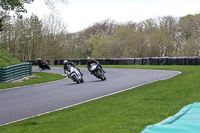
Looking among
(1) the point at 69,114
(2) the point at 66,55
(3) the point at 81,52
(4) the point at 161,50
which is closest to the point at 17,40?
(2) the point at 66,55

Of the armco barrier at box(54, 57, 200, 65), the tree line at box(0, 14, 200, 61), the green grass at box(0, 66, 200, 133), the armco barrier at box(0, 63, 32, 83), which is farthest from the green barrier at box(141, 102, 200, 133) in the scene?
Answer: the tree line at box(0, 14, 200, 61)

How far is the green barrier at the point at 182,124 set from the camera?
9.80ft

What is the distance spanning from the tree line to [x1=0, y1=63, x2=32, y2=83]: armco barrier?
33786mm

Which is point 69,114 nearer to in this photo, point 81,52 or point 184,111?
point 184,111

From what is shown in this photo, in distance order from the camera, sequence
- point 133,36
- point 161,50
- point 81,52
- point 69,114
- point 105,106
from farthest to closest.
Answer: point 81,52, point 133,36, point 161,50, point 105,106, point 69,114

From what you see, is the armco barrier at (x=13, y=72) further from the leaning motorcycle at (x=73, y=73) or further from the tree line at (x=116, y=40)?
the tree line at (x=116, y=40)

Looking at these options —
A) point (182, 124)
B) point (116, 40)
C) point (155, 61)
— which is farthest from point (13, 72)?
point (116, 40)

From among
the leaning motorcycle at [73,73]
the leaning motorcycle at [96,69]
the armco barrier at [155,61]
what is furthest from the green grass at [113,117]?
the armco barrier at [155,61]

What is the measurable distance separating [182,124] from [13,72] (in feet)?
70.8

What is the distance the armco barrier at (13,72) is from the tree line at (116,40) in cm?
3379

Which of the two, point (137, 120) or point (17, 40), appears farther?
point (17, 40)

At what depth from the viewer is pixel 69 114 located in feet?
29.0

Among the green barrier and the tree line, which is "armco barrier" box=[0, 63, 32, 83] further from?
the tree line

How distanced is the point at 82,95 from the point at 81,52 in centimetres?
6881
